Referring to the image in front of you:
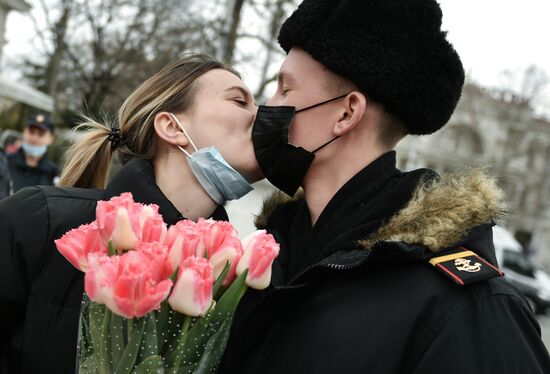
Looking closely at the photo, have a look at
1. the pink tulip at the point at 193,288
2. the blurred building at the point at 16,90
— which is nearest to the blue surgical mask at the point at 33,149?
the pink tulip at the point at 193,288

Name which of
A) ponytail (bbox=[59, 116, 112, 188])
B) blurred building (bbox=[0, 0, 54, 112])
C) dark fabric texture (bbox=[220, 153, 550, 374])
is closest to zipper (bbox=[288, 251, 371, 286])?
dark fabric texture (bbox=[220, 153, 550, 374])

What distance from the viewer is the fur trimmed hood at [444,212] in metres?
1.80

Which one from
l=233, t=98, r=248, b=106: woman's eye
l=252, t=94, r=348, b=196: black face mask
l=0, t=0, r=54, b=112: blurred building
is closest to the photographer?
l=252, t=94, r=348, b=196: black face mask

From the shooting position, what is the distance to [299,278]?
187cm

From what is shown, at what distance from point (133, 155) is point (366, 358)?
1576 millimetres

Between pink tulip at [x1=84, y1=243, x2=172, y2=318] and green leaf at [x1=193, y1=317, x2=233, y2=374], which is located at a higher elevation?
pink tulip at [x1=84, y1=243, x2=172, y2=318]

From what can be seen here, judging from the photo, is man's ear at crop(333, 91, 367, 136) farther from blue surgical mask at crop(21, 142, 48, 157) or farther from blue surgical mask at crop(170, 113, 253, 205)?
blue surgical mask at crop(21, 142, 48, 157)

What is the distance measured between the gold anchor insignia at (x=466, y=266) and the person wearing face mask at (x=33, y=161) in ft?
20.6

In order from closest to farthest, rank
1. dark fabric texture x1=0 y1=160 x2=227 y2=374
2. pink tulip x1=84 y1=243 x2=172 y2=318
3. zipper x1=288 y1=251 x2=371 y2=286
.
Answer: pink tulip x1=84 y1=243 x2=172 y2=318 → zipper x1=288 y1=251 x2=371 y2=286 → dark fabric texture x1=0 y1=160 x2=227 y2=374

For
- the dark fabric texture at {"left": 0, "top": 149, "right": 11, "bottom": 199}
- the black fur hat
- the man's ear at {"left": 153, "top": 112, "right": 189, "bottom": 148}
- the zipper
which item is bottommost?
the dark fabric texture at {"left": 0, "top": 149, "right": 11, "bottom": 199}

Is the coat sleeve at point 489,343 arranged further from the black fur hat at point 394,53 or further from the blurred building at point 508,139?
the blurred building at point 508,139

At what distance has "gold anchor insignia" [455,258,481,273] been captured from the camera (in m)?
1.71

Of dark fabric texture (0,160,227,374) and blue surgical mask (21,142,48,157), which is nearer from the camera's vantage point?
dark fabric texture (0,160,227,374)

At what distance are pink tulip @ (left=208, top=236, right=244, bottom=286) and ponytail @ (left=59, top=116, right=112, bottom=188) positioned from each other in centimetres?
142
